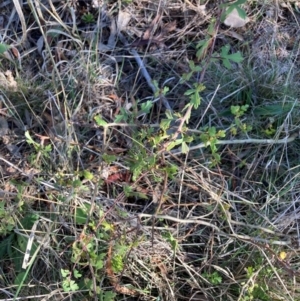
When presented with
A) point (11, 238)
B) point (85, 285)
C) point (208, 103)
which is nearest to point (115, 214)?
point (85, 285)

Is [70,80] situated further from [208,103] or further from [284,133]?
[284,133]

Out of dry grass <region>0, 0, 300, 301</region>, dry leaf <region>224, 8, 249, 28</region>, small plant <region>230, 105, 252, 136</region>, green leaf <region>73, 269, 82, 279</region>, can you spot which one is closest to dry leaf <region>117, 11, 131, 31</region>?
dry grass <region>0, 0, 300, 301</region>

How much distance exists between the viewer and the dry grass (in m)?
1.78

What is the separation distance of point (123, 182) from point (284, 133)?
585 millimetres

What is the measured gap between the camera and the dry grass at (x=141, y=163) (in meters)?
1.78

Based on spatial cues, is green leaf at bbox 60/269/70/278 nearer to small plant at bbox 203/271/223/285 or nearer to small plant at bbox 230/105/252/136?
small plant at bbox 203/271/223/285

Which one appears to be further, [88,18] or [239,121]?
[88,18]

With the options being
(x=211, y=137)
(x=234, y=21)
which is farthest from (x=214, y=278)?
(x=234, y=21)

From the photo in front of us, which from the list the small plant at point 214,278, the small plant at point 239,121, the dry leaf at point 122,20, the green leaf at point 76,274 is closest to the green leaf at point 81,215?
the green leaf at point 76,274

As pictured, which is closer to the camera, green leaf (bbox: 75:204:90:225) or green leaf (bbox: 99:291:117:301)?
green leaf (bbox: 99:291:117:301)

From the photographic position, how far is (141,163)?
1708 mm

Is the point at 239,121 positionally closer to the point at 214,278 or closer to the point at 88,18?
the point at 214,278

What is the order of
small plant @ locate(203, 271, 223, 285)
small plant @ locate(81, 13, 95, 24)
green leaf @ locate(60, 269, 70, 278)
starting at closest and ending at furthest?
1. green leaf @ locate(60, 269, 70, 278)
2. small plant @ locate(203, 271, 223, 285)
3. small plant @ locate(81, 13, 95, 24)

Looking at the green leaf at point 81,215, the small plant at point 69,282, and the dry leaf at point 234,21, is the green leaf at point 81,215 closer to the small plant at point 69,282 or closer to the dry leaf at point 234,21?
the small plant at point 69,282
